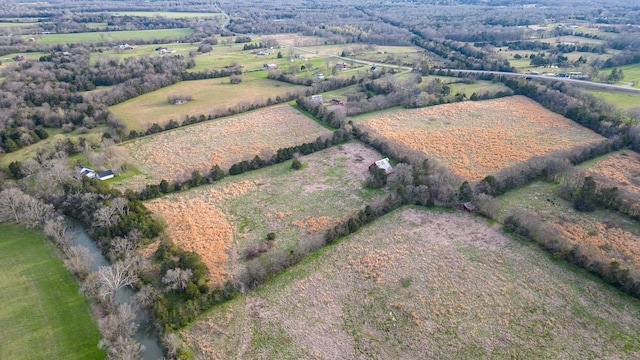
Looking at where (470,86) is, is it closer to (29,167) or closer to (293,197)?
(293,197)

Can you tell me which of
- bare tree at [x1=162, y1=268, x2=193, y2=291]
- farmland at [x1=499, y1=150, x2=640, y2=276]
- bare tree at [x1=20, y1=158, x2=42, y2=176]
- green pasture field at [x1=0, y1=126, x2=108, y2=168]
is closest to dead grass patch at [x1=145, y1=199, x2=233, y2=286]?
bare tree at [x1=162, y1=268, x2=193, y2=291]

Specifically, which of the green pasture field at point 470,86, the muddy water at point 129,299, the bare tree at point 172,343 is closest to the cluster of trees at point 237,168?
the muddy water at point 129,299

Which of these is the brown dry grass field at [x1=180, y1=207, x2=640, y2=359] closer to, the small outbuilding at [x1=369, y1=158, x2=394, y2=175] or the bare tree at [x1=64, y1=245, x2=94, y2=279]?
the bare tree at [x1=64, y1=245, x2=94, y2=279]

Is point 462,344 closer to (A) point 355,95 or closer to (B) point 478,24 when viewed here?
(A) point 355,95

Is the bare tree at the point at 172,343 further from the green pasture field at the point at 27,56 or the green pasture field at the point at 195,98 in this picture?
Answer: the green pasture field at the point at 27,56

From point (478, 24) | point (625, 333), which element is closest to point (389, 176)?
point (625, 333)

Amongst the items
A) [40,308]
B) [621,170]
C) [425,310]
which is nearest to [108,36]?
[40,308]
